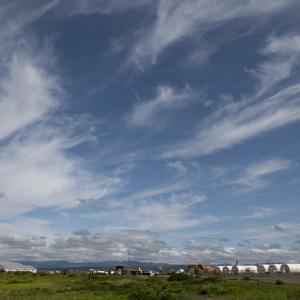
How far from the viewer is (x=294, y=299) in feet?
150

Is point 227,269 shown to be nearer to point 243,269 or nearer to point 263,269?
point 243,269

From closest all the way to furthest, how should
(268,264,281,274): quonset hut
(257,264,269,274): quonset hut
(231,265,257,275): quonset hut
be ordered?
(231,265,257,275): quonset hut
(268,264,281,274): quonset hut
(257,264,269,274): quonset hut

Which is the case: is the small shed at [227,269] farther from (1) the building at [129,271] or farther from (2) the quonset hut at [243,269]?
(1) the building at [129,271]

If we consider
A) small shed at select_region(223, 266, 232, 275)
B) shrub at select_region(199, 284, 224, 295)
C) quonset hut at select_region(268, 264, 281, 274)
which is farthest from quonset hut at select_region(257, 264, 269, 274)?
shrub at select_region(199, 284, 224, 295)

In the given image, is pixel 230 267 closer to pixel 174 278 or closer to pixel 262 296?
pixel 174 278

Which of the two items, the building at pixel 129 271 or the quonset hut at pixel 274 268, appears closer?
the quonset hut at pixel 274 268

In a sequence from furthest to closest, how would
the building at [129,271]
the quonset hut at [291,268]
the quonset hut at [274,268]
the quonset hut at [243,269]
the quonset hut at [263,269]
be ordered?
1. the building at [129,271]
2. the quonset hut at [263,269]
3. the quonset hut at [274,268]
4. the quonset hut at [243,269]
5. the quonset hut at [291,268]

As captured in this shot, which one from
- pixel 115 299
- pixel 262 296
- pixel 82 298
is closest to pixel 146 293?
pixel 115 299

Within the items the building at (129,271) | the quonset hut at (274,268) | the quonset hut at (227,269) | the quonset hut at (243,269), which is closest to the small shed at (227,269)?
the quonset hut at (227,269)

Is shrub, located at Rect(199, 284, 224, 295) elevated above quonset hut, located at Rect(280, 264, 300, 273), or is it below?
below

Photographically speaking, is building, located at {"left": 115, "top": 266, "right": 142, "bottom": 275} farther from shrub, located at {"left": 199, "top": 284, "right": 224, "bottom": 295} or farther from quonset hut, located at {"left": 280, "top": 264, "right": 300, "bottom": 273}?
shrub, located at {"left": 199, "top": 284, "right": 224, "bottom": 295}

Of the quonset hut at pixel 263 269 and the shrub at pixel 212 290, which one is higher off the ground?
the quonset hut at pixel 263 269

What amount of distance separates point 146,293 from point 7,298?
1520 cm

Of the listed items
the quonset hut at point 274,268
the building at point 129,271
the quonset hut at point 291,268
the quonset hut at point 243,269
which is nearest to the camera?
the quonset hut at point 291,268
